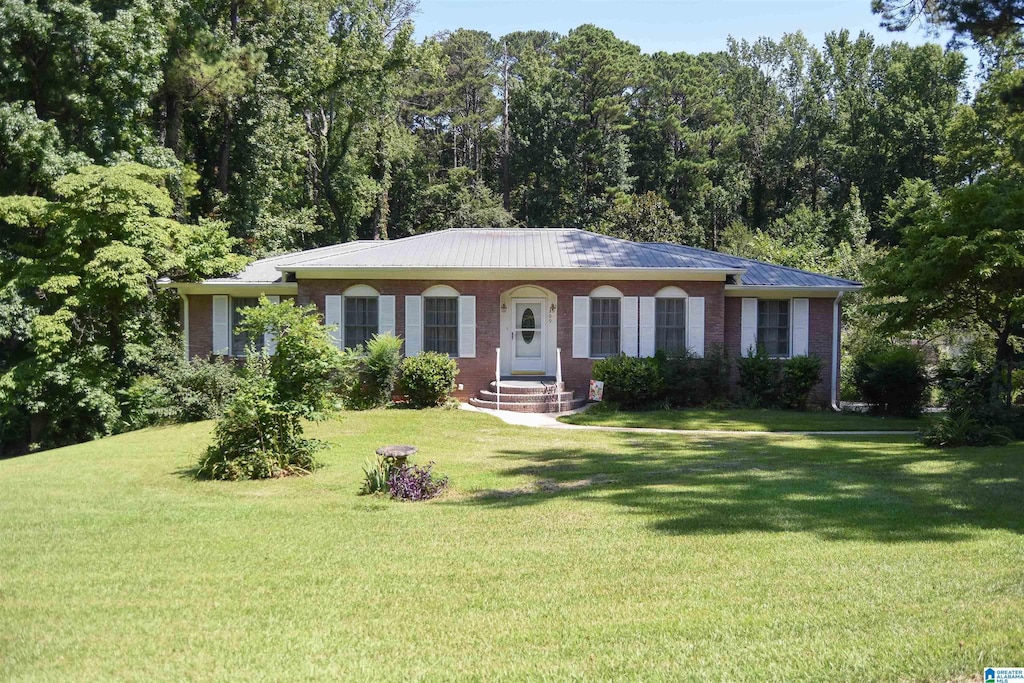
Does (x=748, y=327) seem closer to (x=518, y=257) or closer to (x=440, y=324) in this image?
(x=518, y=257)

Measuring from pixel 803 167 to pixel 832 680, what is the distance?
47.7m

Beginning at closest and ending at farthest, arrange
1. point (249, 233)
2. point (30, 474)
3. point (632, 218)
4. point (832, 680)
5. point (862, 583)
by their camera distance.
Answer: point (832, 680) < point (862, 583) < point (30, 474) < point (249, 233) < point (632, 218)

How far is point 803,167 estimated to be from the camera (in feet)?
154

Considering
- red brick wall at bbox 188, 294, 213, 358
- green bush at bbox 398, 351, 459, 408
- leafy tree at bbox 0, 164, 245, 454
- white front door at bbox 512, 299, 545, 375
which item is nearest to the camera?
leafy tree at bbox 0, 164, 245, 454

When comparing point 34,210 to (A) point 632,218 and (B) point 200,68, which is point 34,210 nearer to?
(B) point 200,68

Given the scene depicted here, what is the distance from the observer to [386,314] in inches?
758

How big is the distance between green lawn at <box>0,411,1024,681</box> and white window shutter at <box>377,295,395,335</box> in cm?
861

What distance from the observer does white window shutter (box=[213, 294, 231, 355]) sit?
19859 mm

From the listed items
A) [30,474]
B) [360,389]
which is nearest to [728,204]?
[360,389]

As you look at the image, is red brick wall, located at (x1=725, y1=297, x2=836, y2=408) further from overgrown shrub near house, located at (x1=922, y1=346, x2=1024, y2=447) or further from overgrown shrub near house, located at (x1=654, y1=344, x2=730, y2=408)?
overgrown shrub near house, located at (x1=922, y1=346, x2=1024, y2=447)

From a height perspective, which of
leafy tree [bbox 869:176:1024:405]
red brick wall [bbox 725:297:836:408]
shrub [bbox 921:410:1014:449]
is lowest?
shrub [bbox 921:410:1014:449]

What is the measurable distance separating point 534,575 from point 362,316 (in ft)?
46.8

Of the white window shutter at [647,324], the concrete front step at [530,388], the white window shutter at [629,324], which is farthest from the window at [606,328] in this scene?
the concrete front step at [530,388]

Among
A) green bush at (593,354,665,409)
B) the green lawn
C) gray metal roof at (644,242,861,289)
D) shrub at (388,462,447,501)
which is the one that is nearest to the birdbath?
shrub at (388,462,447,501)
